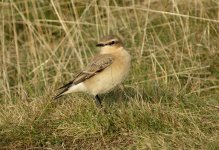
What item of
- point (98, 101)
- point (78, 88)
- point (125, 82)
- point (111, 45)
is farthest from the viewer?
point (125, 82)

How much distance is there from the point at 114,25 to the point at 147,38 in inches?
22.3

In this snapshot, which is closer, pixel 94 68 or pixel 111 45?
pixel 94 68

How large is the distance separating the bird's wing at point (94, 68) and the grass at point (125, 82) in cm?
17

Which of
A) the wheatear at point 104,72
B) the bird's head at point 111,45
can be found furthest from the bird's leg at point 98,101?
the bird's head at point 111,45

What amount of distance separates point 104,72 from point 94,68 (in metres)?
0.17

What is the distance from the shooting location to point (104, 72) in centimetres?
623

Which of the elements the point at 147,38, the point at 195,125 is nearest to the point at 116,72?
the point at 195,125

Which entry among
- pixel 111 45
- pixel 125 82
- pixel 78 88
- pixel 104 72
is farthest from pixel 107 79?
pixel 125 82

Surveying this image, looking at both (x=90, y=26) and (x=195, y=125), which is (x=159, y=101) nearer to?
(x=195, y=125)

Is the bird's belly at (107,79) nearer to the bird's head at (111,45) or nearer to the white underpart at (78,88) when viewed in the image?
the white underpart at (78,88)

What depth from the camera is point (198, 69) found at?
24.7 feet

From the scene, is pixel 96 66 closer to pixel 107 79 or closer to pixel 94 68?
pixel 94 68

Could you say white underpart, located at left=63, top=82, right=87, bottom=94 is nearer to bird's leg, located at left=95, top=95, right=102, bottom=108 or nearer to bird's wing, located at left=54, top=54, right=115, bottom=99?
bird's wing, located at left=54, top=54, right=115, bottom=99

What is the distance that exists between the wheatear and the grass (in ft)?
0.45
